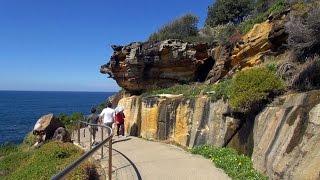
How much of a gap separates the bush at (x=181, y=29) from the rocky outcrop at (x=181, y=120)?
6266 millimetres

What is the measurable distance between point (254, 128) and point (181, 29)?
16.6 metres

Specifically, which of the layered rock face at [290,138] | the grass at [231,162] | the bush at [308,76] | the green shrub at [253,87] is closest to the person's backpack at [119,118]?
the grass at [231,162]

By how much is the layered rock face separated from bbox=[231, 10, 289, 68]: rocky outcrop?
220 inches

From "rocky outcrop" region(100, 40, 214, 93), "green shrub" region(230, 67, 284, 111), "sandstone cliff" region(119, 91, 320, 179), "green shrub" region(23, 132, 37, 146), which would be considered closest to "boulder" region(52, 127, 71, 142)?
"sandstone cliff" region(119, 91, 320, 179)

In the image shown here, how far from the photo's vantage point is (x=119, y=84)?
90.7 feet

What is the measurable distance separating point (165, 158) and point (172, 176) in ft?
8.67

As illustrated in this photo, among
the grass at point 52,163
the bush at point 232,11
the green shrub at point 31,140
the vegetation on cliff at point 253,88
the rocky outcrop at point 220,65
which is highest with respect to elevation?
the bush at point 232,11

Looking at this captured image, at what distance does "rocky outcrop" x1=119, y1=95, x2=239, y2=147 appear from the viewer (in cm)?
1389

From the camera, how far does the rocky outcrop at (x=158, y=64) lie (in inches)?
933

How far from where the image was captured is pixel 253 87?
12.2m

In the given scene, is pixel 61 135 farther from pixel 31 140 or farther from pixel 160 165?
pixel 160 165

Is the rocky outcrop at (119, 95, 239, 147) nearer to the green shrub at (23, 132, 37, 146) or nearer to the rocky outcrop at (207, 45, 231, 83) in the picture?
the rocky outcrop at (207, 45, 231, 83)

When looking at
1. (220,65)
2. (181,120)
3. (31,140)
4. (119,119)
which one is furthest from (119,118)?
(31,140)

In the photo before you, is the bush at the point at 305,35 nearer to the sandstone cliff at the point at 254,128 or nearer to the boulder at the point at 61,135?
the sandstone cliff at the point at 254,128
